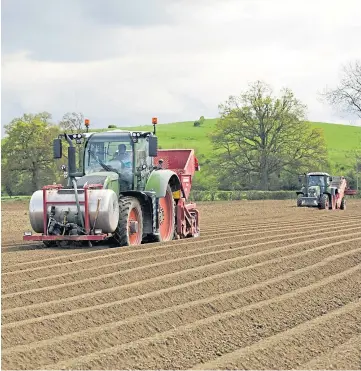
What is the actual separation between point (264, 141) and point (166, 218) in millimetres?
38767

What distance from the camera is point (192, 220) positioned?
1702 cm

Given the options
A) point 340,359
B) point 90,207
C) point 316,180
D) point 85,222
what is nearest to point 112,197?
point 90,207

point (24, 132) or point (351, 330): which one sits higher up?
point (24, 132)

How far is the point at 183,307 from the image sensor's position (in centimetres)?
881

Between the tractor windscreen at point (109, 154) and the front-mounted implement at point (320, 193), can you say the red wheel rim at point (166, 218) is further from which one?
the front-mounted implement at point (320, 193)

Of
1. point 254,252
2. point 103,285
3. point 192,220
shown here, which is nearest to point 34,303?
point 103,285

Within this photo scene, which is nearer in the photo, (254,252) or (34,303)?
(34,303)

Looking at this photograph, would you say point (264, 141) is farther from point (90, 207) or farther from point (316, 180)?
point (90, 207)

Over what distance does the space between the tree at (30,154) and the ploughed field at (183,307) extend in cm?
3523

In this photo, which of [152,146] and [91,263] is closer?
[91,263]

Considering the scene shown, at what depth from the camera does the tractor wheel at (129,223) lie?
556 inches

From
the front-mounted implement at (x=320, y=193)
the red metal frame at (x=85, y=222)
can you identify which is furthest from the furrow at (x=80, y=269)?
the front-mounted implement at (x=320, y=193)

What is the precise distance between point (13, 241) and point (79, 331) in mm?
9635

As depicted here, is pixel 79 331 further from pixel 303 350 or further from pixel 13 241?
pixel 13 241
